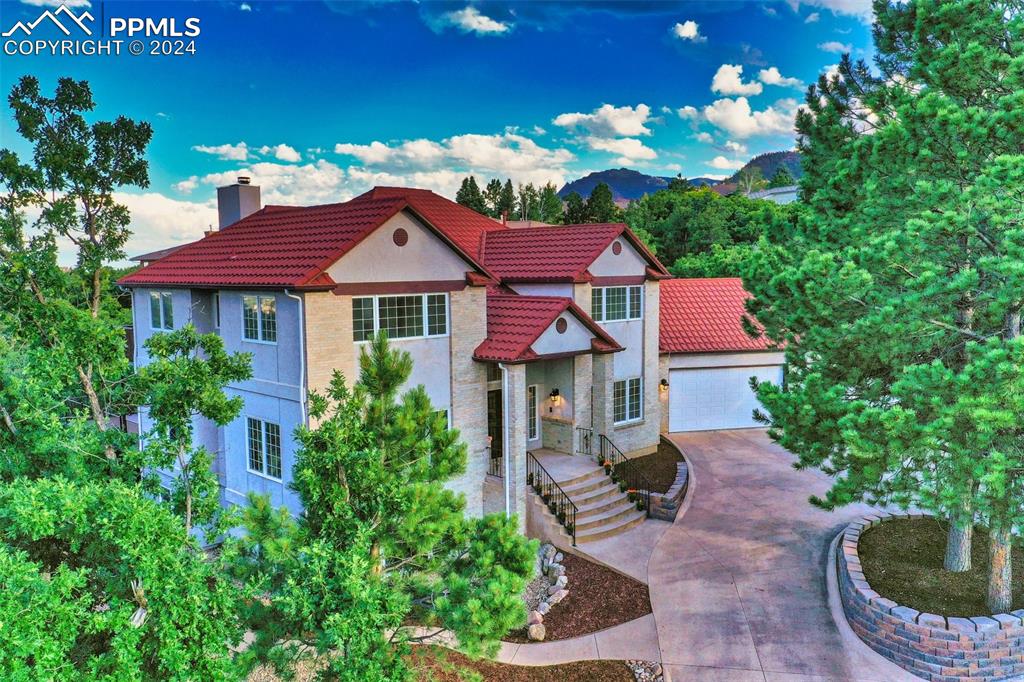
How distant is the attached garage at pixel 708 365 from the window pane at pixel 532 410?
19.1ft

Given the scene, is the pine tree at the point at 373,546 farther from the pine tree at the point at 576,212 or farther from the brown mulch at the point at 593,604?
the pine tree at the point at 576,212

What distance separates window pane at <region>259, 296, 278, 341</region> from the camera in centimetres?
1506

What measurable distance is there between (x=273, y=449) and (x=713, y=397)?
52.4 ft

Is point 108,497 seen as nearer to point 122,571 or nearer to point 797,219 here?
point 122,571

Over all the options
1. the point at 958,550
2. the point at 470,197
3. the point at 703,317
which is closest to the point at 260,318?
the point at 958,550

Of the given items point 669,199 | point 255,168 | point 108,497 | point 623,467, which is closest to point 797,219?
point 623,467

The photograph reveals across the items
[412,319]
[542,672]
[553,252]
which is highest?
[553,252]

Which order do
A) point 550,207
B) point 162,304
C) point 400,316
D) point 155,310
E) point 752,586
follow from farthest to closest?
point 550,207 → point 155,310 → point 162,304 → point 400,316 → point 752,586

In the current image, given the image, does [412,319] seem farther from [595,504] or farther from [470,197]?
[470,197]

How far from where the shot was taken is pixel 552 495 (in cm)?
1700

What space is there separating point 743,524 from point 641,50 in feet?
58.6

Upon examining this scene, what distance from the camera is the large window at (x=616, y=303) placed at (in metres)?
20.7

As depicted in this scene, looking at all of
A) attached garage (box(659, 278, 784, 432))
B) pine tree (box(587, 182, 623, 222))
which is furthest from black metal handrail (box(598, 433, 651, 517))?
pine tree (box(587, 182, 623, 222))

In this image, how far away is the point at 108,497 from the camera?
6.61 m
